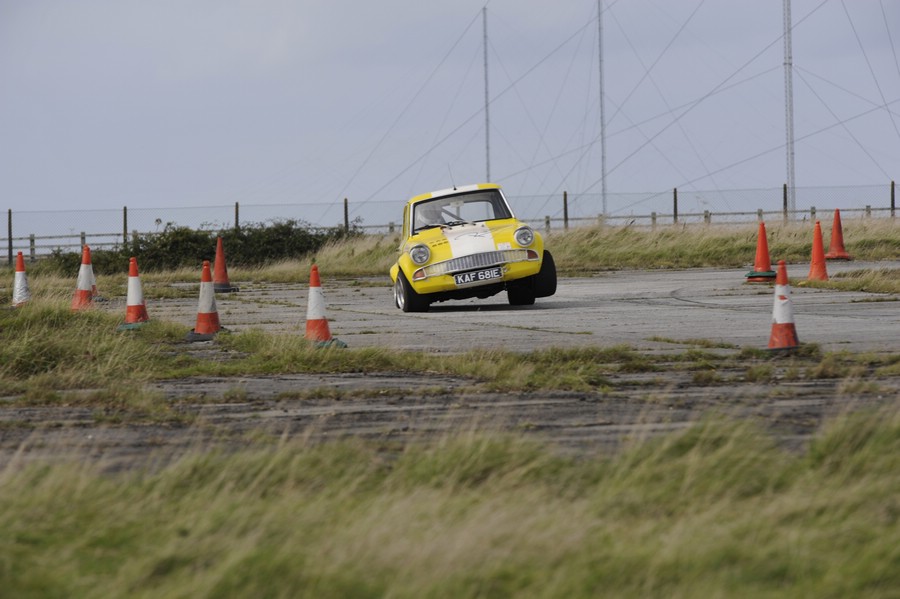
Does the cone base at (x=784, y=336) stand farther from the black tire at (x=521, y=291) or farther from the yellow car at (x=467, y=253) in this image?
the black tire at (x=521, y=291)

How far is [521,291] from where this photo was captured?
49.6 feet

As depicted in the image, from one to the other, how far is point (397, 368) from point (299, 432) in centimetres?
275

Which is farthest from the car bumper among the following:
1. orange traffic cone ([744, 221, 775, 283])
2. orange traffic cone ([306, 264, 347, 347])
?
orange traffic cone ([744, 221, 775, 283])

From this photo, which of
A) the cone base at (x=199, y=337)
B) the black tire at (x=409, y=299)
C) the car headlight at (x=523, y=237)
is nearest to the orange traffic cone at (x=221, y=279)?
the black tire at (x=409, y=299)

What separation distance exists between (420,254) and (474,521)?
10.6m

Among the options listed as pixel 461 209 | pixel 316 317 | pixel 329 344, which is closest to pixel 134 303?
pixel 316 317

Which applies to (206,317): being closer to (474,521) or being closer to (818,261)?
(474,521)

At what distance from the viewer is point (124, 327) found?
12.1 meters

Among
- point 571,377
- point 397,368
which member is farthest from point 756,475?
point 397,368

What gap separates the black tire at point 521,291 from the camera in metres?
14.9

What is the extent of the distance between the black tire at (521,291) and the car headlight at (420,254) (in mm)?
1083

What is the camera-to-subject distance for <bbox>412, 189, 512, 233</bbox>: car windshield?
50.5 ft

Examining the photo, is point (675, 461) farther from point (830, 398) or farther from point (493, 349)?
point (493, 349)

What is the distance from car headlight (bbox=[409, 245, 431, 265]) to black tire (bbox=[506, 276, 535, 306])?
3.55 ft
